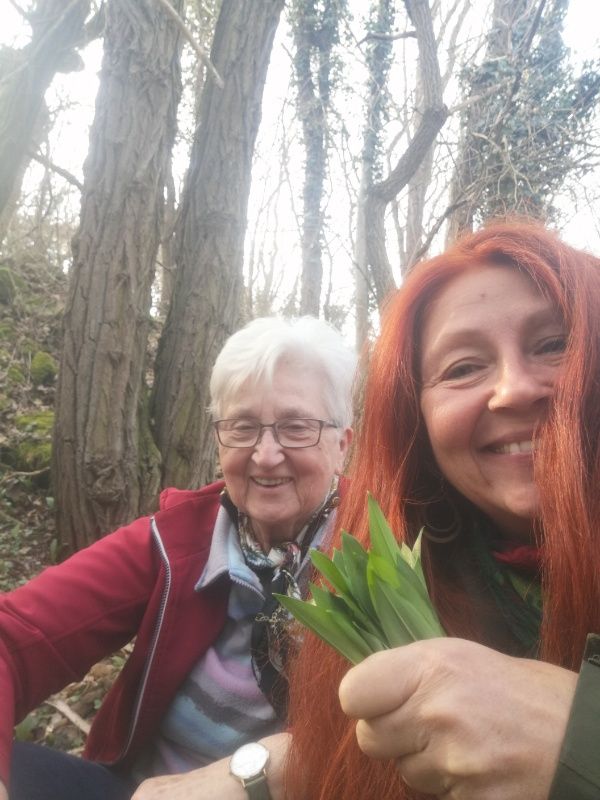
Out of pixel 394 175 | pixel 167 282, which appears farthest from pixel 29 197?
pixel 394 175

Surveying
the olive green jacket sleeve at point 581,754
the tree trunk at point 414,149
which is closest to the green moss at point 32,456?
the tree trunk at point 414,149

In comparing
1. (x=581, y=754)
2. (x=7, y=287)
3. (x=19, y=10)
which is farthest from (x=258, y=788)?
(x=7, y=287)

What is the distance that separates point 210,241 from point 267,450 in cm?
261

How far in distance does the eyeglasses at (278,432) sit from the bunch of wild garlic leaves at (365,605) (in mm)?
1033

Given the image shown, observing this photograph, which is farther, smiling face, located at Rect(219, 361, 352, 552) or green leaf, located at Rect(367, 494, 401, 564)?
smiling face, located at Rect(219, 361, 352, 552)

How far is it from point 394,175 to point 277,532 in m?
3.88

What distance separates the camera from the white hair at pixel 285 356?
1.80m

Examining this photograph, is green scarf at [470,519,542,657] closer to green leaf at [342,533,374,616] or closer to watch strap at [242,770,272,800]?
green leaf at [342,533,374,616]

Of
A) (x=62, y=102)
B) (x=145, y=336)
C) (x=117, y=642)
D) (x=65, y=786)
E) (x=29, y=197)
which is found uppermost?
(x=62, y=102)

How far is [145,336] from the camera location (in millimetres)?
3734

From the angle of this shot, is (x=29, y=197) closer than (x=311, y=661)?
No

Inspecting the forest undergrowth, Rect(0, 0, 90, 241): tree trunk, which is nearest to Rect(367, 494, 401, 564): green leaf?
the forest undergrowth

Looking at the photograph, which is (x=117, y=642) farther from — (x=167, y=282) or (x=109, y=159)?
(x=167, y=282)

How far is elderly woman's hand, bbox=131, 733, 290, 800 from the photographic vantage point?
4.01ft
